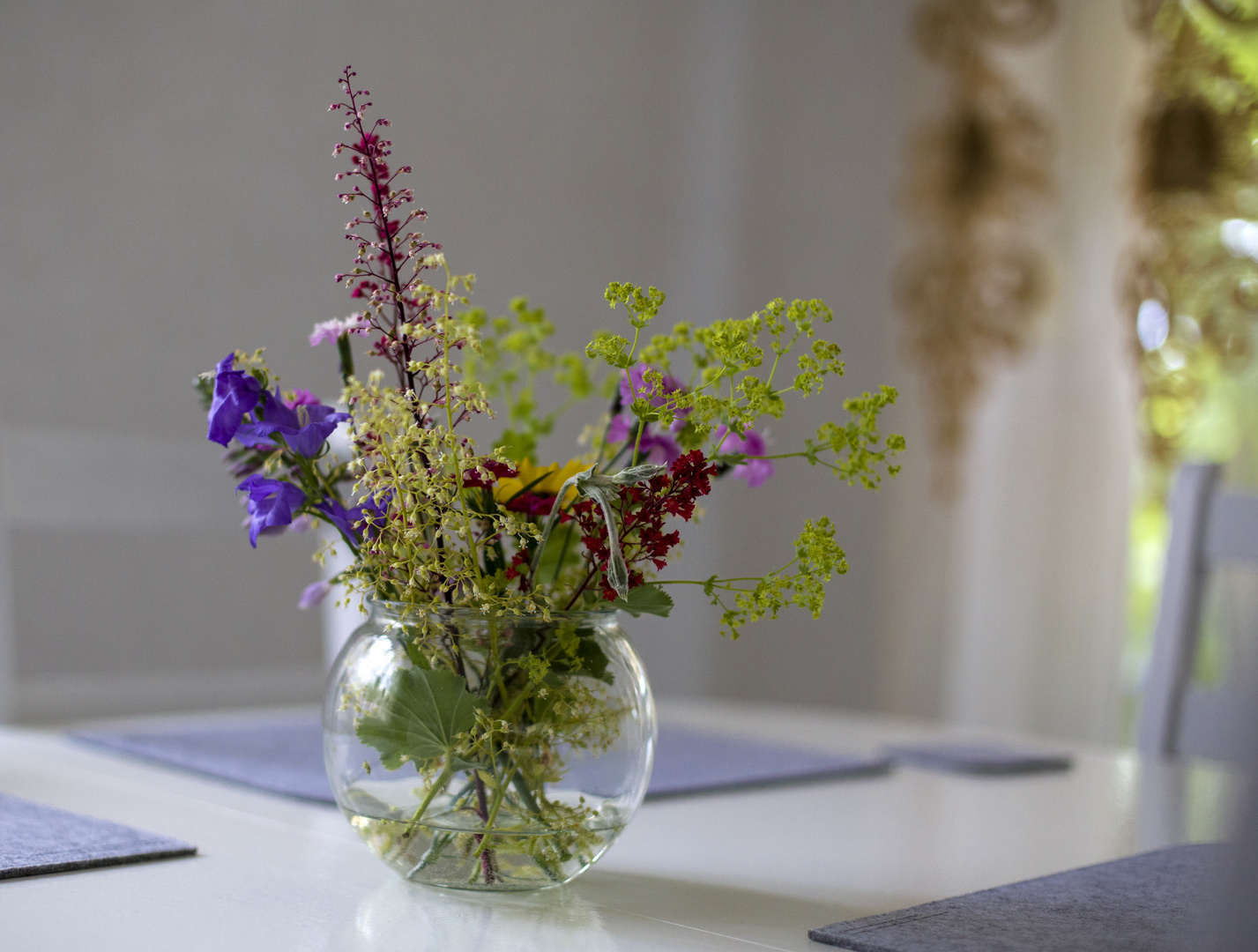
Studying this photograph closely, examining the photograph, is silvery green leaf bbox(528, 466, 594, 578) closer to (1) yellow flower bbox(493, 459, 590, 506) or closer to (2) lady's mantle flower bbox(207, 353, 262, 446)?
(1) yellow flower bbox(493, 459, 590, 506)

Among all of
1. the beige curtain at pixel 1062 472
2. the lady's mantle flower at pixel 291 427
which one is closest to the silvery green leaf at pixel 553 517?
the lady's mantle flower at pixel 291 427

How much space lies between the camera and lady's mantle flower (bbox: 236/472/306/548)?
66cm

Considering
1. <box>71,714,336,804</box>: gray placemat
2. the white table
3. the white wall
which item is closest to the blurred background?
the white wall

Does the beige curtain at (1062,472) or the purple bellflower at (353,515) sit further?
the beige curtain at (1062,472)

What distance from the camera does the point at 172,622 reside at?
242 cm

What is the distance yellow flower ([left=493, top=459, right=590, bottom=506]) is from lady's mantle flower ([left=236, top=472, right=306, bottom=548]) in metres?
0.10

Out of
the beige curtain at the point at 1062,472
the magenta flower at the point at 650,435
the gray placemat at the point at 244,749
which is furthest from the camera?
the beige curtain at the point at 1062,472

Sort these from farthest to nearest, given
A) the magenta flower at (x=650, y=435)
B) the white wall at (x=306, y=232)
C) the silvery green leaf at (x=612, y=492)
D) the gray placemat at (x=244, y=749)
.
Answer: the white wall at (x=306, y=232), the gray placemat at (x=244, y=749), the magenta flower at (x=650, y=435), the silvery green leaf at (x=612, y=492)

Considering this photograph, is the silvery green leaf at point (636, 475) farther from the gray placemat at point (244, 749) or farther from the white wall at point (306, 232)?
the white wall at point (306, 232)

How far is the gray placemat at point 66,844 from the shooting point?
0.70 metres

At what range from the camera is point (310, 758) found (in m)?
1.12

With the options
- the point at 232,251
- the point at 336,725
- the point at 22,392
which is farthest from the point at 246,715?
the point at 232,251

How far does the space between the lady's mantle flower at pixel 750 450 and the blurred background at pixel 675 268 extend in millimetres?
1520

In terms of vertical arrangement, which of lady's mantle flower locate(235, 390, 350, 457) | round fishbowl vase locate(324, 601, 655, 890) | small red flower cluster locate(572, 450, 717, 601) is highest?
lady's mantle flower locate(235, 390, 350, 457)
